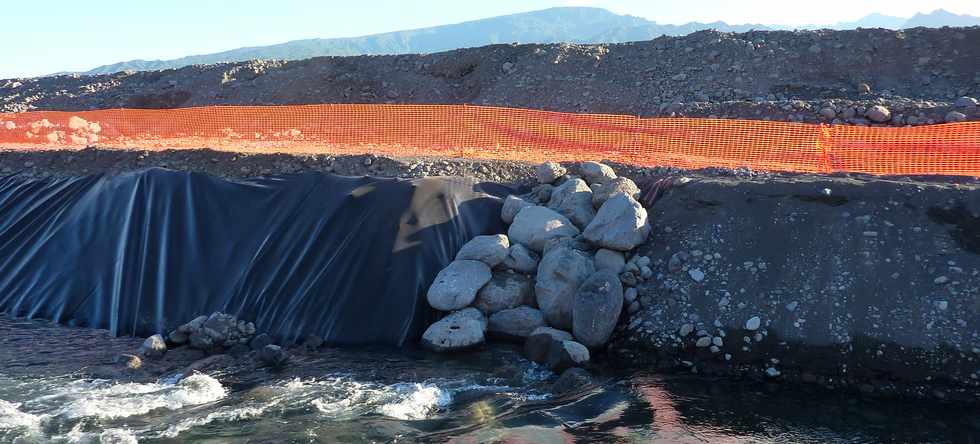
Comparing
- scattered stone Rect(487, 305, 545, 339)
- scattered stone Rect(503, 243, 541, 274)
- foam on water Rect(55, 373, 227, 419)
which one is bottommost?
foam on water Rect(55, 373, 227, 419)

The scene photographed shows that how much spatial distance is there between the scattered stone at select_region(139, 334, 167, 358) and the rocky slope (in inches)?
516

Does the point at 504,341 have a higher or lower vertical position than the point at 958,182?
lower

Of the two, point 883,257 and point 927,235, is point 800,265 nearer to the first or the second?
point 883,257

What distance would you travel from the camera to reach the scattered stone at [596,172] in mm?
9188

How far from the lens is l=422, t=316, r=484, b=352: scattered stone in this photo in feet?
23.9

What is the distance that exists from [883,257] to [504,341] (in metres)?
3.77

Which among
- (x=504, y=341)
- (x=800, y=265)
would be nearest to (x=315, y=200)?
(x=504, y=341)

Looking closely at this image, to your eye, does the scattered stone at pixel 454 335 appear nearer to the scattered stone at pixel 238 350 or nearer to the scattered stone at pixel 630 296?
the scattered stone at pixel 630 296

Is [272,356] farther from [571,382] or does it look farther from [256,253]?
[571,382]

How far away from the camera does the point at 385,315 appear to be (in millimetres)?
7711

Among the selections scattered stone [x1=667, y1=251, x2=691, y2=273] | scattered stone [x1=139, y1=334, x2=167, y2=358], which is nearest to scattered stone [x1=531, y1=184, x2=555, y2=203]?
scattered stone [x1=667, y1=251, x2=691, y2=273]

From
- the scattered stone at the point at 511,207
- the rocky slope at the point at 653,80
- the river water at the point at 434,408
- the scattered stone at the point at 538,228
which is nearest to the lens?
the river water at the point at 434,408

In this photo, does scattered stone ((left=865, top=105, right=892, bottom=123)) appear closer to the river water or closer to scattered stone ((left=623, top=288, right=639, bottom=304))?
scattered stone ((left=623, top=288, right=639, bottom=304))

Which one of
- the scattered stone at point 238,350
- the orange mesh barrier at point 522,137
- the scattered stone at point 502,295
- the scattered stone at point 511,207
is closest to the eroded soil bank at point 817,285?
the scattered stone at point 502,295
